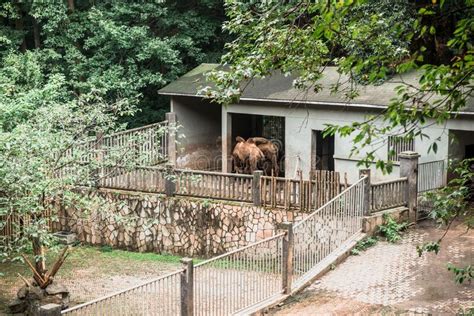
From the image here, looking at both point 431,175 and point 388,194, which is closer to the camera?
point 388,194

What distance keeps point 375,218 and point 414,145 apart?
356 centimetres

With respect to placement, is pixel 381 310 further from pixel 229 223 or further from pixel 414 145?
pixel 414 145

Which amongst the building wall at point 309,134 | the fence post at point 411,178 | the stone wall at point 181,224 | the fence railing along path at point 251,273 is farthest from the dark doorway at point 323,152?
the fence railing along path at point 251,273

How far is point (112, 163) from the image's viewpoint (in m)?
14.3

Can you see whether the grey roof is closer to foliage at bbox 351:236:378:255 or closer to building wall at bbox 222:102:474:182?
building wall at bbox 222:102:474:182

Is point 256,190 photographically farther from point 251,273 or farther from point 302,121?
point 251,273

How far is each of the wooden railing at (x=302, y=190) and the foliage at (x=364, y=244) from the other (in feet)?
4.33

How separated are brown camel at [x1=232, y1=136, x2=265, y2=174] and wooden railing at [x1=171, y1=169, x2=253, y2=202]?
7.72ft

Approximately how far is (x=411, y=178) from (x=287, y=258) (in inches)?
195

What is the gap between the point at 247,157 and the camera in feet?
64.6

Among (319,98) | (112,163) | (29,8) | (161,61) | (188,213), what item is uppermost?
(29,8)

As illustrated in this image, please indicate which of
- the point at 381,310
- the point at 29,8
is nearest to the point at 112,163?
the point at 381,310

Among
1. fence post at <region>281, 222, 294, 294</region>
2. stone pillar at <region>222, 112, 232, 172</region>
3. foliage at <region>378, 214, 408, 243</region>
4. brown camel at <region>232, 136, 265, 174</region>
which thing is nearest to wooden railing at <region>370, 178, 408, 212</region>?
foliage at <region>378, 214, 408, 243</region>

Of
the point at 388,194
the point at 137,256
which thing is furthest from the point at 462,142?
the point at 137,256
